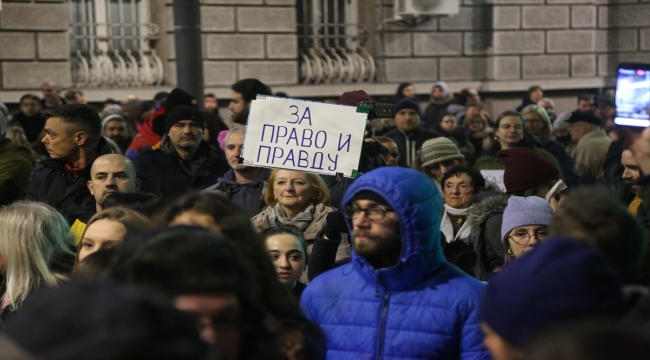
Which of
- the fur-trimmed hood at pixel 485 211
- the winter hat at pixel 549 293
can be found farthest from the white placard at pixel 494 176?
the winter hat at pixel 549 293

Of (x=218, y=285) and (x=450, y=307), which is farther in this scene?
(x=450, y=307)

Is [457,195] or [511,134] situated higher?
[511,134]

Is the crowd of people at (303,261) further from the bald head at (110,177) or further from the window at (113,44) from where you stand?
the window at (113,44)

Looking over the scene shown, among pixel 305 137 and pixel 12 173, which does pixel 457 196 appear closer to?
pixel 305 137

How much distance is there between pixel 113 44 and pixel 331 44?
3706mm

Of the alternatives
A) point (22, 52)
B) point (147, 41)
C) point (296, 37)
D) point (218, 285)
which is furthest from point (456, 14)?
point (218, 285)

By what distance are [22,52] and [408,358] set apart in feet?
40.2

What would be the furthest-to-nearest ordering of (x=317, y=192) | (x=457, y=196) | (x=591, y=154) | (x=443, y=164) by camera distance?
(x=591, y=154)
(x=443, y=164)
(x=457, y=196)
(x=317, y=192)

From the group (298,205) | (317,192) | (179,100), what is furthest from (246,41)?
(298,205)

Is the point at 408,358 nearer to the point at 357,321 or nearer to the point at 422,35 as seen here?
the point at 357,321

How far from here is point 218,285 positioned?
6.33 ft

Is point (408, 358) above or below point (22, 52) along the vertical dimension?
below

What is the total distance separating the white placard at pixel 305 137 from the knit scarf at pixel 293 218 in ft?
0.74

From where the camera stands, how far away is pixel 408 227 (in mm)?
3273
